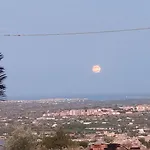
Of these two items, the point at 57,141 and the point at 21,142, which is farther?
the point at 57,141

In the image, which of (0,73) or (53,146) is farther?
(53,146)

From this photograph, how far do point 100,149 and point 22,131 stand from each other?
9.82 m

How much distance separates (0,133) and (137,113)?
63.9 metres

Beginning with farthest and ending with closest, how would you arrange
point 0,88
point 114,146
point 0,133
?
point 0,133, point 114,146, point 0,88

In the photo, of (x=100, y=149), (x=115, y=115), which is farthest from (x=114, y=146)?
(x=115, y=115)

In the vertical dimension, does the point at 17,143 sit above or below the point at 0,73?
below

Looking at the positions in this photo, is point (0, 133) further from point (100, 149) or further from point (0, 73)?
point (0, 73)

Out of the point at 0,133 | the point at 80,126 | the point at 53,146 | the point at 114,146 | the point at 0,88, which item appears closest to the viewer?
the point at 0,88

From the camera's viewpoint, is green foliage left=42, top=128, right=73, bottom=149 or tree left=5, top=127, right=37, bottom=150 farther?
green foliage left=42, top=128, right=73, bottom=149

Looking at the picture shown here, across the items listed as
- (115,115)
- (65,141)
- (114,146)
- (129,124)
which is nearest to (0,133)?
(65,141)

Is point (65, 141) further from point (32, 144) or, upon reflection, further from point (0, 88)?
point (0, 88)

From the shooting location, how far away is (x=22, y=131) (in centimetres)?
2884

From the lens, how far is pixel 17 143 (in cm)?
2736

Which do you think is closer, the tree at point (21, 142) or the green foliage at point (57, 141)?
the tree at point (21, 142)
